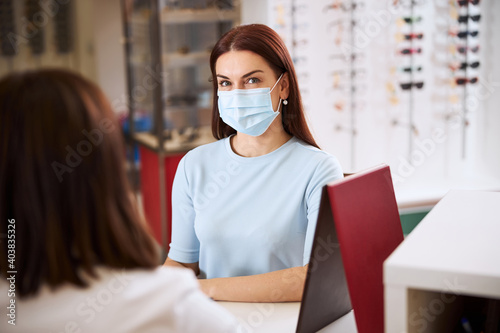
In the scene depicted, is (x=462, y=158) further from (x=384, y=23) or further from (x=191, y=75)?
(x=191, y=75)

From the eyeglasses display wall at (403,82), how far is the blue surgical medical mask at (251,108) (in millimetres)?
2300

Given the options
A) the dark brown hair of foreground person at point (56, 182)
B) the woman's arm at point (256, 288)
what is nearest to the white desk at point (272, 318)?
the woman's arm at point (256, 288)

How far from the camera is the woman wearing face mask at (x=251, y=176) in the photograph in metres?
1.60

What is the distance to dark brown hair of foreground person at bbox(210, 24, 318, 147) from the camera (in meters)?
1.71

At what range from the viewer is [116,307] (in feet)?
2.62

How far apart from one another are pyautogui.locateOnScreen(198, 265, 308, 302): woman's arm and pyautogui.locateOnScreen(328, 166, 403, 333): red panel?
0.34 metres

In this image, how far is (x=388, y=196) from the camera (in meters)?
1.18

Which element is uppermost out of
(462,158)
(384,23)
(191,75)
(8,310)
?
(384,23)

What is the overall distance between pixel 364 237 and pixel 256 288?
0.43m

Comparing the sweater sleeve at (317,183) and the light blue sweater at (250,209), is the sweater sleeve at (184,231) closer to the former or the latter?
the light blue sweater at (250,209)

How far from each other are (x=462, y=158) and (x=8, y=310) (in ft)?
13.6

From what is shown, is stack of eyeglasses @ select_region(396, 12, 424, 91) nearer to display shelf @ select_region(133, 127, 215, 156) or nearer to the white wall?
display shelf @ select_region(133, 127, 215, 156)

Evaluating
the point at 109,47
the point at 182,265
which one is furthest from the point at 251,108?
the point at 109,47

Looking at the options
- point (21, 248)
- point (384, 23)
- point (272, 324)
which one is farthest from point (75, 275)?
point (384, 23)
